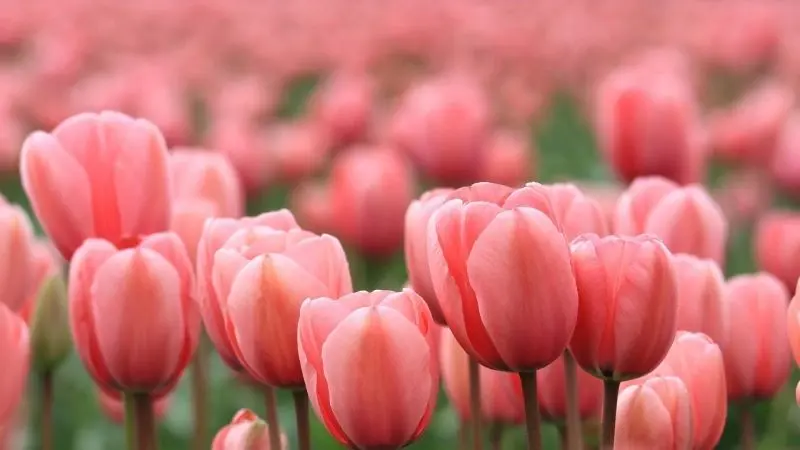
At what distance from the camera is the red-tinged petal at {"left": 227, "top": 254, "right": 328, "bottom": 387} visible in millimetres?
686

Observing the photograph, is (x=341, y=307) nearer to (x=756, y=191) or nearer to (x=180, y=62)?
(x=756, y=191)

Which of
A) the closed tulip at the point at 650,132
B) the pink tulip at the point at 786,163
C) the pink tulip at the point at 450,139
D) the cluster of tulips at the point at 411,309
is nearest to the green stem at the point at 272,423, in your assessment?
the cluster of tulips at the point at 411,309

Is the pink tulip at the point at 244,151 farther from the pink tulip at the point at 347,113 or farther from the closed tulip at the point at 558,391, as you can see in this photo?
the closed tulip at the point at 558,391

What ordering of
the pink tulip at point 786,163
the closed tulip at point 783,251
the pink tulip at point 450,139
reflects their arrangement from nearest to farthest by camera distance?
the closed tulip at point 783,251
the pink tulip at point 450,139
the pink tulip at point 786,163

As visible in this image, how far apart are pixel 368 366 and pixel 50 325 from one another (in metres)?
0.32

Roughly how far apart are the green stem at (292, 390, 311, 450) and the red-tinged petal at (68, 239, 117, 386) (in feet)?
0.42

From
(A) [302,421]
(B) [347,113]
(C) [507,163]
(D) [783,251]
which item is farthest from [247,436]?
(B) [347,113]

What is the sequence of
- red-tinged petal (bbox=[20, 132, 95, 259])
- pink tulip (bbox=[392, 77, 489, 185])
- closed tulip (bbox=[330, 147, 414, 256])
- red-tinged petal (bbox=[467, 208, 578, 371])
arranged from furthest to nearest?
pink tulip (bbox=[392, 77, 489, 185]) < closed tulip (bbox=[330, 147, 414, 256]) < red-tinged petal (bbox=[20, 132, 95, 259]) < red-tinged petal (bbox=[467, 208, 578, 371])

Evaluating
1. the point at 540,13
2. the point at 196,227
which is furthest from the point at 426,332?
the point at 540,13

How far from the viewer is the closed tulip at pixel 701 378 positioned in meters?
0.71

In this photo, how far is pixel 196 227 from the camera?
0.96 metres

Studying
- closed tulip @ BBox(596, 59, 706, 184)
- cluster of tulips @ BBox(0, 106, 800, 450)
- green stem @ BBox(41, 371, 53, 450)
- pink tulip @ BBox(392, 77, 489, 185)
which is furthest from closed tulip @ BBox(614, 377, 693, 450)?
pink tulip @ BBox(392, 77, 489, 185)

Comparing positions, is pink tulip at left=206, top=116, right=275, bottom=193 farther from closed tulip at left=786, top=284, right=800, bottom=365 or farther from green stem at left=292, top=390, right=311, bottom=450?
closed tulip at left=786, top=284, right=800, bottom=365

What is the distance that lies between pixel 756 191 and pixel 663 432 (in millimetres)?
1882
